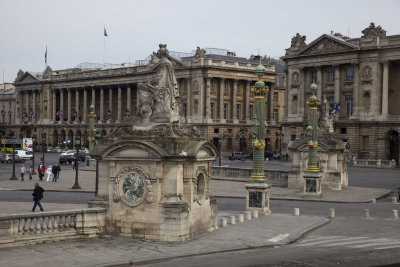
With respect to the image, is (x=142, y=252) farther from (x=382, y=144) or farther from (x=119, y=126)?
(x=382, y=144)

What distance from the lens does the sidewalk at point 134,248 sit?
17.1 metres

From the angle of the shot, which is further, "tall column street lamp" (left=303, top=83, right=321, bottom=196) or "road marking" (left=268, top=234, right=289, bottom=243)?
"tall column street lamp" (left=303, top=83, right=321, bottom=196)

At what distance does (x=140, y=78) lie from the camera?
12456 cm

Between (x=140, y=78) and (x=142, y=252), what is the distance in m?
107

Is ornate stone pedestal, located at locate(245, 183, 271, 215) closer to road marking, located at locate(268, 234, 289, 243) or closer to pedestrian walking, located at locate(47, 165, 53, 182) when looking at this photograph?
road marking, located at locate(268, 234, 289, 243)

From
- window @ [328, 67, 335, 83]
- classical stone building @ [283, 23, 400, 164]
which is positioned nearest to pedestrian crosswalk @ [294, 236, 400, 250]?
classical stone building @ [283, 23, 400, 164]

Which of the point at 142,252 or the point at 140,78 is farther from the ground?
the point at 140,78

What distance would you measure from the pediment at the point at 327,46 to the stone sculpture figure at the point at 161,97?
68492mm

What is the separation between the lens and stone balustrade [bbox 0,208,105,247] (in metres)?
18.6

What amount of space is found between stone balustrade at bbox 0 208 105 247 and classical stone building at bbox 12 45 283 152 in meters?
66.2

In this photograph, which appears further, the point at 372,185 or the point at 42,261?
the point at 372,185

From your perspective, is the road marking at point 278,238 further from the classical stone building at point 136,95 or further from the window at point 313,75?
the window at point 313,75

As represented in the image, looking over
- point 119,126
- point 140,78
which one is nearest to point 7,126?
point 140,78

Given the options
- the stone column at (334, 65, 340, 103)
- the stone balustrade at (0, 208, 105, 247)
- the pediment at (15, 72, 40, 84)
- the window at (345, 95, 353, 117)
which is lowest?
the stone balustrade at (0, 208, 105, 247)
